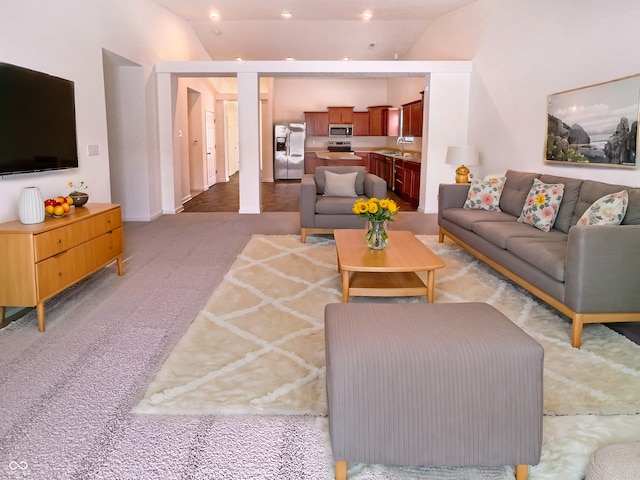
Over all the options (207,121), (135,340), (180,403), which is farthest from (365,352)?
(207,121)

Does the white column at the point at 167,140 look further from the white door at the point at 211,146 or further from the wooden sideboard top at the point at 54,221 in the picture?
the wooden sideboard top at the point at 54,221

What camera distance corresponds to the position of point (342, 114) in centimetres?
1366

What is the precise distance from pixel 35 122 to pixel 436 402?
3.62 m

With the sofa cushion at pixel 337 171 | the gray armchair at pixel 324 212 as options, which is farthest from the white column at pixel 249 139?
the gray armchair at pixel 324 212

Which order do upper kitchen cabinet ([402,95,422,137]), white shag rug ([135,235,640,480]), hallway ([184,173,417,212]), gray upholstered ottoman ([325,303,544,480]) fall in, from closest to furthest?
1. gray upholstered ottoman ([325,303,544,480])
2. white shag rug ([135,235,640,480])
3. hallway ([184,173,417,212])
4. upper kitchen cabinet ([402,95,422,137])

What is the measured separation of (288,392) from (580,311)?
1.79m

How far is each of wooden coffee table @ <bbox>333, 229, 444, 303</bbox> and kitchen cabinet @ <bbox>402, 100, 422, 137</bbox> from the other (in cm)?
601

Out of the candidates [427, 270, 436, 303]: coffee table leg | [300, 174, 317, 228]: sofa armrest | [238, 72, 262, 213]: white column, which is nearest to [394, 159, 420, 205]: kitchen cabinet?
[238, 72, 262, 213]: white column

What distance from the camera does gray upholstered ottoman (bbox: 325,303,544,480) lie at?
1775 millimetres

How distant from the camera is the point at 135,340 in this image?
3.12m

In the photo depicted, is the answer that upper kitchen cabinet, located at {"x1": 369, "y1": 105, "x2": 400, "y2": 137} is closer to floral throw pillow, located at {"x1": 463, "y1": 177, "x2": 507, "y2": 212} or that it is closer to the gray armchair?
the gray armchair

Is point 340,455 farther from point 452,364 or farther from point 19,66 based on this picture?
point 19,66

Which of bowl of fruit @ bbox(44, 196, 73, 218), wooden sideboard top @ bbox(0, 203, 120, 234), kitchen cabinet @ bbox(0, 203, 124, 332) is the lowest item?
kitchen cabinet @ bbox(0, 203, 124, 332)

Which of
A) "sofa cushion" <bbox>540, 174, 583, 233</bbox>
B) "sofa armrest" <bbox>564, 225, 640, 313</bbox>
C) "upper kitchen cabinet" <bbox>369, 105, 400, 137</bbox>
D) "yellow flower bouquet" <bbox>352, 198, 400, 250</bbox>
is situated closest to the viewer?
"sofa armrest" <bbox>564, 225, 640, 313</bbox>
